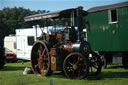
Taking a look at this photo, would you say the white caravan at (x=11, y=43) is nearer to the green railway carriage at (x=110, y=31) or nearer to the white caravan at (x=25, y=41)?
the white caravan at (x=25, y=41)

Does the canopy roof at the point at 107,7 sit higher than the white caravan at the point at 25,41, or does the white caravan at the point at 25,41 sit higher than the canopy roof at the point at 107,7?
the canopy roof at the point at 107,7

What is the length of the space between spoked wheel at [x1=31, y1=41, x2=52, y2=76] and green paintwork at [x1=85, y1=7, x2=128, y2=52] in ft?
16.0

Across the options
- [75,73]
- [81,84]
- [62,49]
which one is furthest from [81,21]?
[81,84]

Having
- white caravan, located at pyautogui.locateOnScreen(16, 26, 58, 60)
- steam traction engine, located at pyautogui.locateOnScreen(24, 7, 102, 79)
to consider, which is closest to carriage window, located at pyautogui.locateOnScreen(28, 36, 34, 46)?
white caravan, located at pyautogui.locateOnScreen(16, 26, 58, 60)

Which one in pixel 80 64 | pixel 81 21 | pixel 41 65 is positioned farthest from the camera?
pixel 41 65

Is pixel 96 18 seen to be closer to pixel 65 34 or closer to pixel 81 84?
pixel 65 34

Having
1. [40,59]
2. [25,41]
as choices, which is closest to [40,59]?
[40,59]

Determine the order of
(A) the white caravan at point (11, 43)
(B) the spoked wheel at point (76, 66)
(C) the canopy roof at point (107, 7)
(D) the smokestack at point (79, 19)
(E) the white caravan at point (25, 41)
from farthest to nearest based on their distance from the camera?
(A) the white caravan at point (11, 43) < (E) the white caravan at point (25, 41) < (C) the canopy roof at point (107, 7) < (D) the smokestack at point (79, 19) < (B) the spoked wheel at point (76, 66)

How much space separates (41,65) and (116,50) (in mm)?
5148

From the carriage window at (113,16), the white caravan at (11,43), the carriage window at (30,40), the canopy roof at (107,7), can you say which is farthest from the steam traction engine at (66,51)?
the white caravan at (11,43)

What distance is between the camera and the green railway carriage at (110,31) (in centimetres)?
1434

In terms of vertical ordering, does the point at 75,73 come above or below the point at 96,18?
below

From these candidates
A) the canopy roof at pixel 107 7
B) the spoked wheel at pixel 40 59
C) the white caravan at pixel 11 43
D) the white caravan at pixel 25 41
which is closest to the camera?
the spoked wheel at pixel 40 59

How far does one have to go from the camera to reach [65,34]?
11.2 metres
